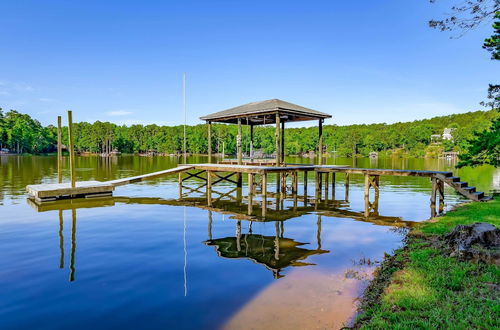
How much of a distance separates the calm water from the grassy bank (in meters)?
0.74

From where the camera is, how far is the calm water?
550cm

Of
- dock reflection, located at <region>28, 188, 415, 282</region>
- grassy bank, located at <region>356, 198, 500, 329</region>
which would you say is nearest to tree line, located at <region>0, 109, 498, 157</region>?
dock reflection, located at <region>28, 188, 415, 282</region>

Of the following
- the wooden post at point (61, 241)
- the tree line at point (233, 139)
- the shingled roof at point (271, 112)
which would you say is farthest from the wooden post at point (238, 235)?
the tree line at point (233, 139)

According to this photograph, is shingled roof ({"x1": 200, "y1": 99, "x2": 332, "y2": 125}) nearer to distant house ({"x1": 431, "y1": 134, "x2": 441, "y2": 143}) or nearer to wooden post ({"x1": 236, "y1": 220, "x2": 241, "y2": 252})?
wooden post ({"x1": 236, "y1": 220, "x2": 241, "y2": 252})

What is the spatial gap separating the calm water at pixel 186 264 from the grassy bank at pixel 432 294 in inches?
29.3

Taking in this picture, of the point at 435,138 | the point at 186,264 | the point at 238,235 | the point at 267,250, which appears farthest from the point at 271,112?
the point at 435,138

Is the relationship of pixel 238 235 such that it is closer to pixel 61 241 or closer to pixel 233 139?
pixel 61 241

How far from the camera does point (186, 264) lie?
8.06 meters

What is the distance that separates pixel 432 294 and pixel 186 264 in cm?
564

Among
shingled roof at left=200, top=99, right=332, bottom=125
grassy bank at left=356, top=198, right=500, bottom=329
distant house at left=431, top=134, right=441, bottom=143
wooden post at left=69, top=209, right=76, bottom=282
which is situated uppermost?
distant house at left=431, top=134, right=441, bottom=143

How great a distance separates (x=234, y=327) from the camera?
5.11 metres

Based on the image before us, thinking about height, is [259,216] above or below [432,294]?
below

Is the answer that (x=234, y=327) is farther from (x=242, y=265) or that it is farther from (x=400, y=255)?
(x=400, y=255)

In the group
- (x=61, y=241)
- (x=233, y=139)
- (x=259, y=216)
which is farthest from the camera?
(x=233, y=139)
